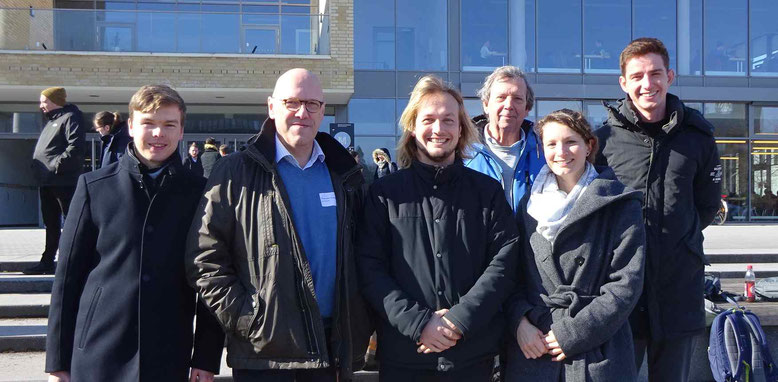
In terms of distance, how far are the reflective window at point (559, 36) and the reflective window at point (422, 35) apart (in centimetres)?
287

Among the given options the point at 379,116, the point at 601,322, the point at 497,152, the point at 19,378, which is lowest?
the point at 19,378

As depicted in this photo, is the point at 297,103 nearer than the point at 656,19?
Yes

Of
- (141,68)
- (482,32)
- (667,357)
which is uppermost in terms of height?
(482,32)

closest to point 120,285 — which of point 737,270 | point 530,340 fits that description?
point 530,340

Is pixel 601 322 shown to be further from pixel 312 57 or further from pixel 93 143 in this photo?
pixel 93 143

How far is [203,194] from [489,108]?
5.84 feet

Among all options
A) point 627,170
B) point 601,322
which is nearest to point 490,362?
point 601,322

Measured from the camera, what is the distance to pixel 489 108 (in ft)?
12.4

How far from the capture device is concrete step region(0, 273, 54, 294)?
6633 mm

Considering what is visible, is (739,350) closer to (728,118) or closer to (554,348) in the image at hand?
(554,348)

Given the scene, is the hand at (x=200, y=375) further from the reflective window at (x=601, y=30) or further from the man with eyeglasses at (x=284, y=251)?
the reflective window at (x=601, y=30)

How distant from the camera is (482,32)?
61.1 ft

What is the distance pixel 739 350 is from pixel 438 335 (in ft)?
8.51

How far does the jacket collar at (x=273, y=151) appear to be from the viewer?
2.76 m
